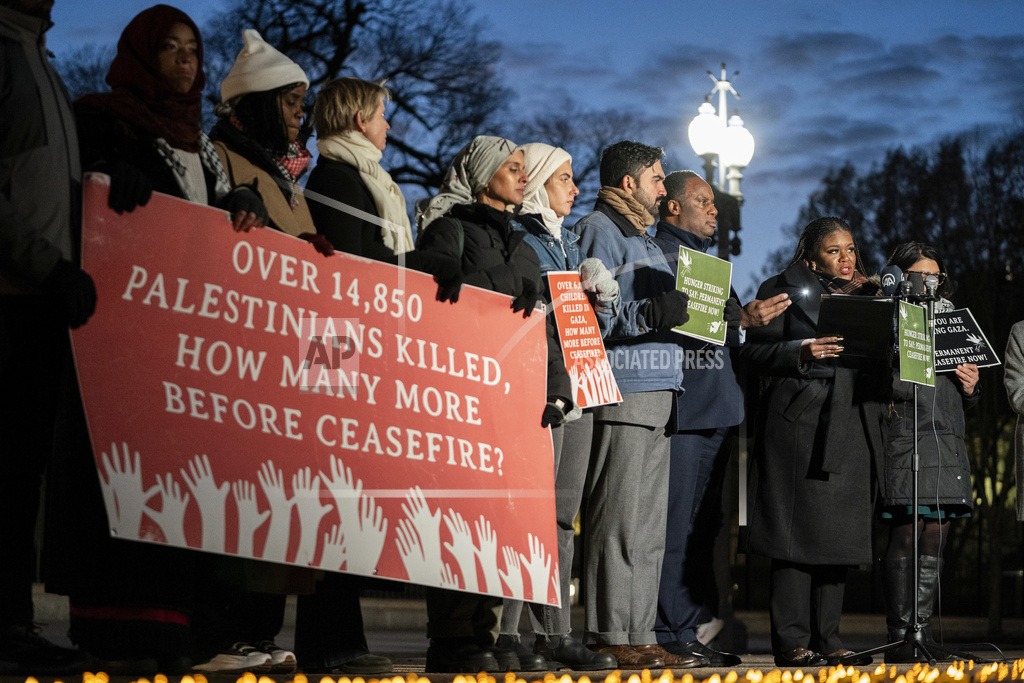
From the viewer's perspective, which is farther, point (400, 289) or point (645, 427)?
point (645, 427)

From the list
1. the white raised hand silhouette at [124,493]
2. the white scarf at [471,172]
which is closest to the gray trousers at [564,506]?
the white scarf at [471,172]

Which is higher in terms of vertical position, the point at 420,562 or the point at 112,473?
the point at 112,473

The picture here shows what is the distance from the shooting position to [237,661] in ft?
11.7

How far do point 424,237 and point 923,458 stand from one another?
98.1 inches

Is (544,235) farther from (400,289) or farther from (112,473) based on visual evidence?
(112,473)

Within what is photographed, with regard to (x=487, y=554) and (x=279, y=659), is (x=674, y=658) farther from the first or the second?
(x=279, y=659)

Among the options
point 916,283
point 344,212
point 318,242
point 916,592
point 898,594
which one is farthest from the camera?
point 916,283

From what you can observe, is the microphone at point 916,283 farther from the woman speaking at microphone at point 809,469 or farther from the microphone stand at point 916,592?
the woman speaking at microphone at point 809,469

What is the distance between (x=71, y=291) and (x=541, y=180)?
1.99 m

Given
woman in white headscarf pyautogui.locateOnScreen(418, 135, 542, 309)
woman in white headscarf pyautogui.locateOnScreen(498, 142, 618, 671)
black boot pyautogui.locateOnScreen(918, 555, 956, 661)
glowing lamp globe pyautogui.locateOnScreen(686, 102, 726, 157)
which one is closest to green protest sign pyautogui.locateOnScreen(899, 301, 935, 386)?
black boot pyautogui.locateOnScreen(918, 555, 956, 661)

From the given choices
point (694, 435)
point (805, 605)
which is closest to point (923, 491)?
point (805, 605)

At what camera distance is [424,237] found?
4258 millimetres

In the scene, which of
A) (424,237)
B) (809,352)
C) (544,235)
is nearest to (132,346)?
(424,237)

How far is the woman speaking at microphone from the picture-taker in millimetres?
5004
